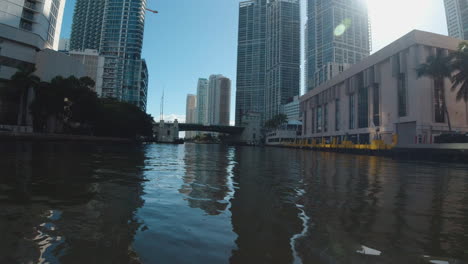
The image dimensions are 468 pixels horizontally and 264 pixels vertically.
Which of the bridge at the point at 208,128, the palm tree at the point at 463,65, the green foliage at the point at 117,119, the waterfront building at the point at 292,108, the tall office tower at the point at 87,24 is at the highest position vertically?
the tall office tower at the point at 87,24

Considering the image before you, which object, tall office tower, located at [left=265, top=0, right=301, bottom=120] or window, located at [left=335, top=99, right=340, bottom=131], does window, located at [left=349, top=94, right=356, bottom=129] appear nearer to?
window, located at [left=335, top=99, right=340, bottom=131]

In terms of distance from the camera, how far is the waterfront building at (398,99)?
1716 inches

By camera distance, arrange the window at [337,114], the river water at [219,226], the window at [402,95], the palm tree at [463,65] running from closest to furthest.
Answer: the river water at [219,226]
the palm tree at [463,65]
the window at [402,95]
the window at [337,114]

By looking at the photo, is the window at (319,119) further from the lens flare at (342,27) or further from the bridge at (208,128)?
the lens flare at (342,27)

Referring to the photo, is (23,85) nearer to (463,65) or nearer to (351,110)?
(463,65)

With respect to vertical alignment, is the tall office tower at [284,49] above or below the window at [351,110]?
above

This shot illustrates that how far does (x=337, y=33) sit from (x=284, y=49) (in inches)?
1582

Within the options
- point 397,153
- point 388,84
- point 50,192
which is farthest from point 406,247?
point 388,84

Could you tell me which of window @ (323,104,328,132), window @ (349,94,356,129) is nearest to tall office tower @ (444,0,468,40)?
window @ (323,104,328,132)

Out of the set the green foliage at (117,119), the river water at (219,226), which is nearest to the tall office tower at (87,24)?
the green foliage at (117,119)

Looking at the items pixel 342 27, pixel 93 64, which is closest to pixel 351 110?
pixel 342 27

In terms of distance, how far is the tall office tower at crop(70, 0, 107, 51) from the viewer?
133750mm

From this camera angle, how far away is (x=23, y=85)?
143 feet

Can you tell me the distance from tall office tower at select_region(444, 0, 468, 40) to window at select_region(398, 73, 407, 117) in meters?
108
